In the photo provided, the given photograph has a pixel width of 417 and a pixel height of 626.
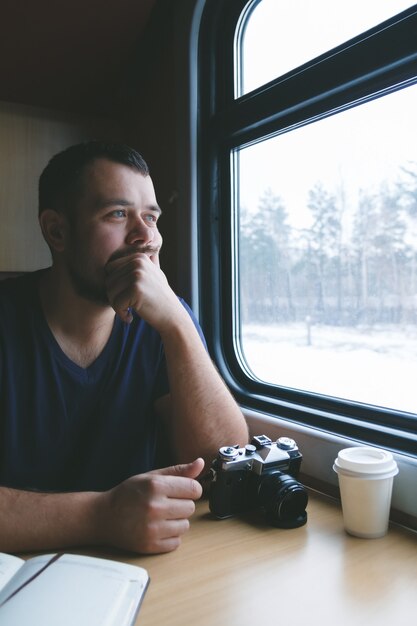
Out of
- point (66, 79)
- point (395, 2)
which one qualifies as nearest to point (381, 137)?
point (395, 2)

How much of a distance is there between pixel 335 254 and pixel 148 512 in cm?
96

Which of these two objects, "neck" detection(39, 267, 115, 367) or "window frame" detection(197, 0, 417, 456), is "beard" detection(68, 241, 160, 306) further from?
"window frame" detection(197, 0, 417, 456)

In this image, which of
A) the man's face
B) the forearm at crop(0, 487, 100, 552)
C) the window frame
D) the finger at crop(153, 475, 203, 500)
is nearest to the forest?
the window frame

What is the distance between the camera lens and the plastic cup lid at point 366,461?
108 cm

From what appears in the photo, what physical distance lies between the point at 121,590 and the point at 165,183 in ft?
6.01

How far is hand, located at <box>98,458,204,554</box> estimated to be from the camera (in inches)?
38.9

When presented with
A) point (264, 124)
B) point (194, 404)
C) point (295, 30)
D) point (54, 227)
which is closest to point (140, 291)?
point (194, 404)

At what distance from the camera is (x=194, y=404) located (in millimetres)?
1401

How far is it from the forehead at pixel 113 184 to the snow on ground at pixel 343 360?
677 millimetres

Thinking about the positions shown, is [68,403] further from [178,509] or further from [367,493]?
[367,493]

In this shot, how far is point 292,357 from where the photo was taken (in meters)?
1.78

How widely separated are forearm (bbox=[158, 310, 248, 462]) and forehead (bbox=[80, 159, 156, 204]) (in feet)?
1.31

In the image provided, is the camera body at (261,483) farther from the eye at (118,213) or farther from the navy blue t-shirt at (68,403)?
the eye at (118,213)

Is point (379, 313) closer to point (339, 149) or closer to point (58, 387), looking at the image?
point (339, 149)
